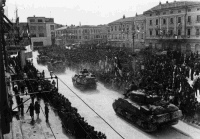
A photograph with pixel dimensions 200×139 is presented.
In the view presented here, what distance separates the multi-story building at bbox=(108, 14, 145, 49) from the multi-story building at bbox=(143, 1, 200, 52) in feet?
10.5

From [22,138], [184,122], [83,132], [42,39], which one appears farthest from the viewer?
[42,39]

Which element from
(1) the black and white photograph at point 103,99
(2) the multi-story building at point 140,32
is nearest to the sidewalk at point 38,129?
(1) the black and white photograph at point 103,99

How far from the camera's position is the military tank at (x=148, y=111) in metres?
12.8

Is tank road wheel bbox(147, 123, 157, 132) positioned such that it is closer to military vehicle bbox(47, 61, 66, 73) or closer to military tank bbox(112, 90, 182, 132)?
military tank bbox(112, 90, 182, 132)

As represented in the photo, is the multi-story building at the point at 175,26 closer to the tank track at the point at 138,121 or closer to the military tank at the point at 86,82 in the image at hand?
the military tank at the point at 86,82

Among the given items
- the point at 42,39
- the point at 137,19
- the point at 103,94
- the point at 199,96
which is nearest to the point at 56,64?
the point at 103,94

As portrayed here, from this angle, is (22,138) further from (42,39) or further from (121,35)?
(42,39)

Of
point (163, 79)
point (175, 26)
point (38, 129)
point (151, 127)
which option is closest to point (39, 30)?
point (175, 26)

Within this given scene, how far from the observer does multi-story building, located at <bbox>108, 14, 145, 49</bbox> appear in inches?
2159

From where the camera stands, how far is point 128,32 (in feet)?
194

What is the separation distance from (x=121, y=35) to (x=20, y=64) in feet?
113

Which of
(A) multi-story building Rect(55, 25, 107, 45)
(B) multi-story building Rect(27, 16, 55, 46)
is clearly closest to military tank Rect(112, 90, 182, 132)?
(B) multi-story building Rect(27, 16, 55, 46)

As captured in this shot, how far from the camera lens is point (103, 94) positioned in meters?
21.2

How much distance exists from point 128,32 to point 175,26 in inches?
656
